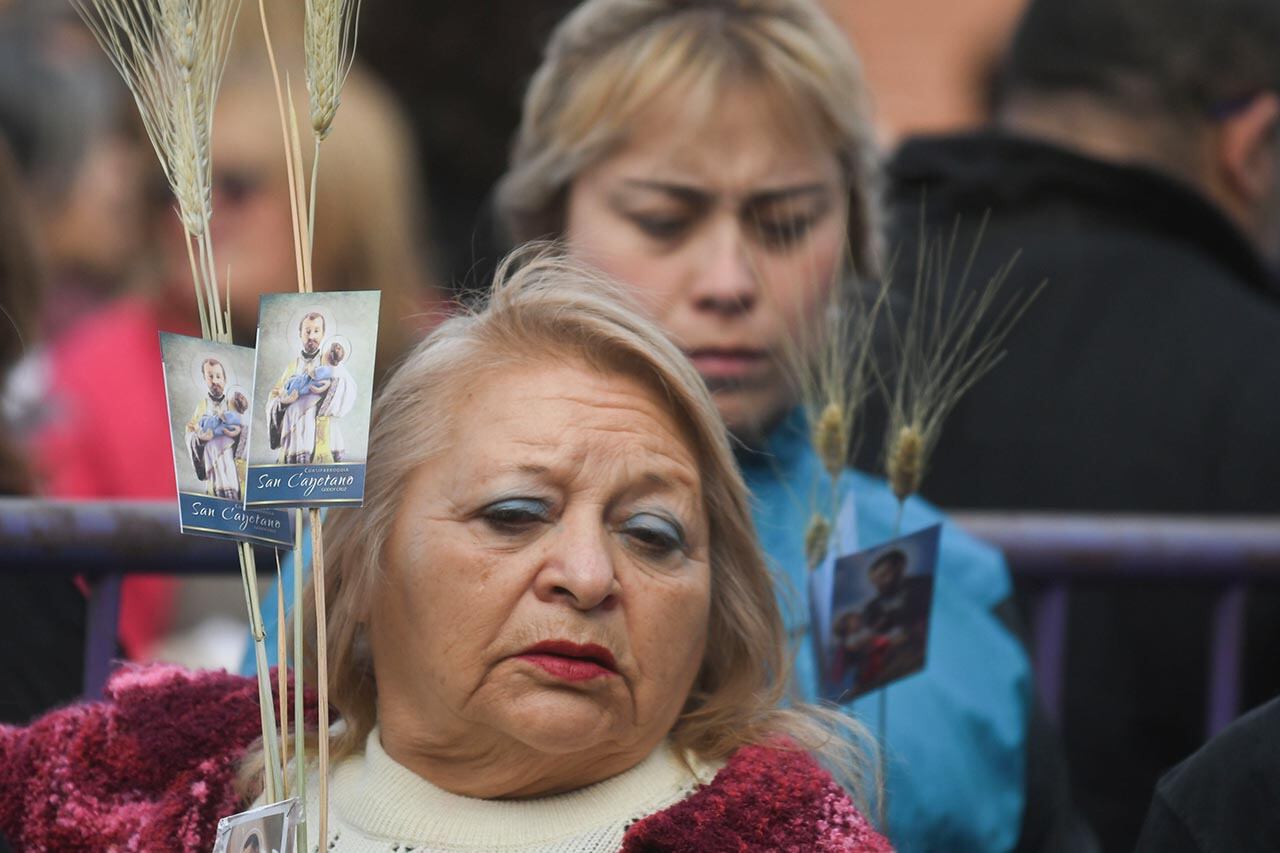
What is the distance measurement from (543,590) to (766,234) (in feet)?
3.75

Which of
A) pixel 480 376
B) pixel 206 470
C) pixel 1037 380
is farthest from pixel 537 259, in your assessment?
pixel 1037 380

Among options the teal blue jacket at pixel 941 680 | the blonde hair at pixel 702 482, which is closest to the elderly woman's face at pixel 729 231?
the teal blue jacket at pixel 941 680

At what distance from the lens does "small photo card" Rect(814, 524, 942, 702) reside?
2514mm

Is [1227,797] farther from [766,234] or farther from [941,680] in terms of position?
→ [766,234]

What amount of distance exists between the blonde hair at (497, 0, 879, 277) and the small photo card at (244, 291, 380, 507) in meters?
1.31

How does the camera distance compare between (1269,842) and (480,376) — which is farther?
(480,376)

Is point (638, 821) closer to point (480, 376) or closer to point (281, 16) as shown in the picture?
point (480, 376)

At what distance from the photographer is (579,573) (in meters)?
2.07

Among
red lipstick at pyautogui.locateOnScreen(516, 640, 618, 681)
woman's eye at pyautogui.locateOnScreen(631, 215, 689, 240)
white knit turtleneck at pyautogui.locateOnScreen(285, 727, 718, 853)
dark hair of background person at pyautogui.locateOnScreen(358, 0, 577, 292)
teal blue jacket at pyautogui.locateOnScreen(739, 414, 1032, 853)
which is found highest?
woman's eye at pyautogui.locateOnScreen(631, 215, 689, 240)

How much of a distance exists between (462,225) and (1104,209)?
385 cm

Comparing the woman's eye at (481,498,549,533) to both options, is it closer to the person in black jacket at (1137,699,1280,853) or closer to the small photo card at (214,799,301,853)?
the small photo card at (214,799,301,853)

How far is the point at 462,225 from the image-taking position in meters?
7.34

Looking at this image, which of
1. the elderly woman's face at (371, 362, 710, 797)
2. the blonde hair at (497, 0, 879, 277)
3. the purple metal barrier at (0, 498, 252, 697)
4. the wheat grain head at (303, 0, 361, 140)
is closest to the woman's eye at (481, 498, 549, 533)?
the elderly woman's face at (371, 362, 710, 797)

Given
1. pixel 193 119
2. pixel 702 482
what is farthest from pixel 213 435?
pixel 702 482
